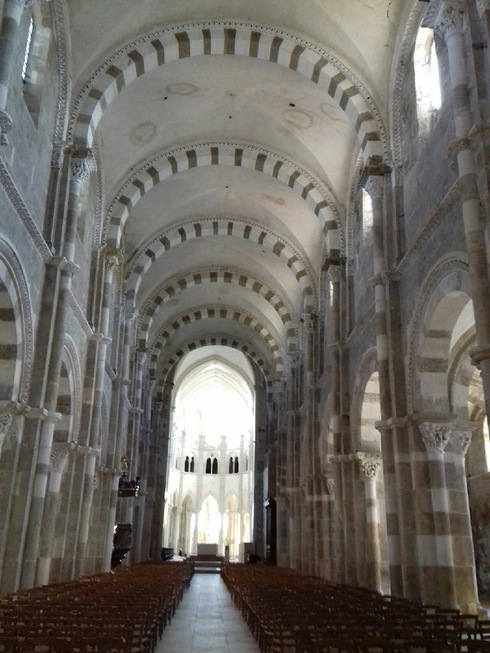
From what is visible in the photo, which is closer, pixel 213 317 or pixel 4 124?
pixel 4 124

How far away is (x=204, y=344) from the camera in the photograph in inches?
1540

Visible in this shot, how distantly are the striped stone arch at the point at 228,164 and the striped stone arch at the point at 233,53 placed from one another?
4481mm

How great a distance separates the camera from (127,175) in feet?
67.6

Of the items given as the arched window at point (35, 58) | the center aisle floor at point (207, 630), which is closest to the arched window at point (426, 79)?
the arched window at point (35, 58)

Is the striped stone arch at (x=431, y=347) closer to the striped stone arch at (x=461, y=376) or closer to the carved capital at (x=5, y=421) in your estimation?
the striped stone arch at (x=461, y=376)

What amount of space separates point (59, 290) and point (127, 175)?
816cm

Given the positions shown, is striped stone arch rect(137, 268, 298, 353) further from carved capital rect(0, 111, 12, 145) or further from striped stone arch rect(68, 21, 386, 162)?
carved capital rect(0, 111, 12, 145)

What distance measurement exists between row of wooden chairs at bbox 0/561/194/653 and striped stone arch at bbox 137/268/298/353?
1813 centimetres

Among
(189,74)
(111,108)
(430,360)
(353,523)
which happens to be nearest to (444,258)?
(430,360)

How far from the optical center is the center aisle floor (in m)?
9.55

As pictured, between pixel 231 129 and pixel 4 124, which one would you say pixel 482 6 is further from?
pixel 231 129

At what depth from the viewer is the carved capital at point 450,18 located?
10844 millimetres

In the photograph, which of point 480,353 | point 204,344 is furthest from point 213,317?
point 480,353

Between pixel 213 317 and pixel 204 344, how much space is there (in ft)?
12.6
